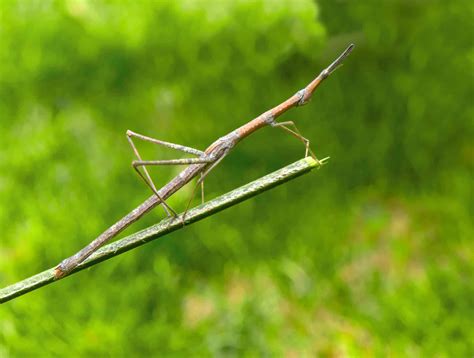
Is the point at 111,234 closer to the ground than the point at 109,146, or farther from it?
farther from it

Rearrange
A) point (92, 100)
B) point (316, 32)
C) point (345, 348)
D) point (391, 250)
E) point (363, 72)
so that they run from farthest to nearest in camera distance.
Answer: point (92, 100)
point (391, 250)
point (363, 72)
point (345, 348)
point (316, 32)

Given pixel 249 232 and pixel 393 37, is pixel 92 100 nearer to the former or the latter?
pixel 249 232

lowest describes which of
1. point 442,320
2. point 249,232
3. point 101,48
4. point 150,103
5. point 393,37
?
point 442,320

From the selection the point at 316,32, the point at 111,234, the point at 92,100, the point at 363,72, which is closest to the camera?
the point at 111,234

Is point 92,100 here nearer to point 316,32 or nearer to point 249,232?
point 249,232

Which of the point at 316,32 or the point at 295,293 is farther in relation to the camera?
the point at 295,293

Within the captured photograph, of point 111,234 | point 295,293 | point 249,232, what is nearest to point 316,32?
point 249,232
